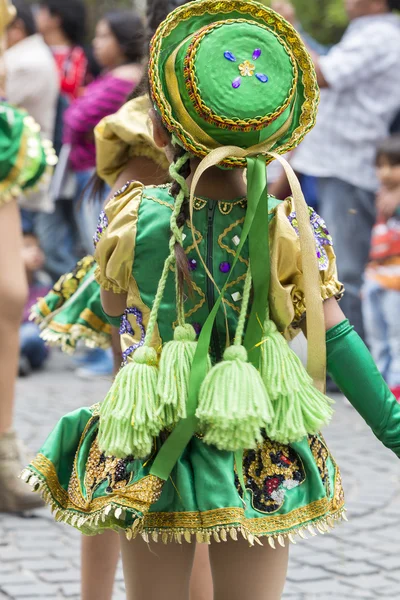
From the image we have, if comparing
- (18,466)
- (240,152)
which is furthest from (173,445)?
(18,466)

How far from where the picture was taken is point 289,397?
2031 mm

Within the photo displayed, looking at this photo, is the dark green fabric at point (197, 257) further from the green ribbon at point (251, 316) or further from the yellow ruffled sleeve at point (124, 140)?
the yellow ruffled sleeve at point (124, 140)

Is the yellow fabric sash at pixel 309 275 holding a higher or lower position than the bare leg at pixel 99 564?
higher

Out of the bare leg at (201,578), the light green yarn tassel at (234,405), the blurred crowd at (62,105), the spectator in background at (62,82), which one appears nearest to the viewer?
the light green yarn tassel at (234,405)

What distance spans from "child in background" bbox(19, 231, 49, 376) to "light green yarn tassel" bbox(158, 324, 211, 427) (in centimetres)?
506

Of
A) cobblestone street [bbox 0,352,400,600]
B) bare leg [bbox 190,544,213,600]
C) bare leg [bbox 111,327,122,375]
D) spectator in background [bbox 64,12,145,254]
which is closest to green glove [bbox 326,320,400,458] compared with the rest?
bare leg [bbox 190,544,213,600]

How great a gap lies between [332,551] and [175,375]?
1865 mm

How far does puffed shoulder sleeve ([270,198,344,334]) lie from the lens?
2.10 meters

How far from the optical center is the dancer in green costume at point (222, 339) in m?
2.02

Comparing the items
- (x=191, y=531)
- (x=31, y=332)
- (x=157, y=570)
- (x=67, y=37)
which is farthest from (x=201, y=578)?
(x=67, y=37)

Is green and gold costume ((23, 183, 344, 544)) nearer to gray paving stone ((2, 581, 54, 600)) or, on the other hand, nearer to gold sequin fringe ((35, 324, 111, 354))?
gold sequin fringe ((35, 324, 111, 354))

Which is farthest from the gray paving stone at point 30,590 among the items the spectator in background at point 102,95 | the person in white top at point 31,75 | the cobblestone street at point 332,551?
the person in white top at point 31,75

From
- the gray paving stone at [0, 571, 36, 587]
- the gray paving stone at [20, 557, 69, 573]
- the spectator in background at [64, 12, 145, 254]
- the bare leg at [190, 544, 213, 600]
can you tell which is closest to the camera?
the bare leg at [190, 544, 213, 600]

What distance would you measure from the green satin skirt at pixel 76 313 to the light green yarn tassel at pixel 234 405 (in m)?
1.03
